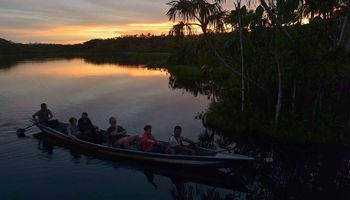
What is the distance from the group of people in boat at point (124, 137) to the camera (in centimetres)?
1618

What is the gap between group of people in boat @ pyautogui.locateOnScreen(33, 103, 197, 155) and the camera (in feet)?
53.1

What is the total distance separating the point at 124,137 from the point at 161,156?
269 cm

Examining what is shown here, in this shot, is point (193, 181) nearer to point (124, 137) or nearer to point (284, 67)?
point (124, 137)

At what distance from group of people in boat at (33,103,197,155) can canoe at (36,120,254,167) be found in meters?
0.32

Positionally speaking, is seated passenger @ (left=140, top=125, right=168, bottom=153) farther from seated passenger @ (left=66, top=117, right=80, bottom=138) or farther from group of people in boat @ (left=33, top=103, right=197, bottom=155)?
seated passenger @ (left=66, top=117, right=80, bottom=138)

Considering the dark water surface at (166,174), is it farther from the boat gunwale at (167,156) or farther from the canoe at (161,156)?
the boat gunwale at (167,156)

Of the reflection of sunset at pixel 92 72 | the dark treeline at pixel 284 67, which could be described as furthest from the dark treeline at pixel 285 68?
the reflection of sunset at pixel 92 72

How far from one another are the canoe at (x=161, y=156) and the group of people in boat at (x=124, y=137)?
0.32 m

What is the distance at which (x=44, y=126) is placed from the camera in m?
20.9

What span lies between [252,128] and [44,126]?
10.4 metres

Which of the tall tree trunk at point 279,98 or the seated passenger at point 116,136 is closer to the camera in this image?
the seated passenger at point 116,136

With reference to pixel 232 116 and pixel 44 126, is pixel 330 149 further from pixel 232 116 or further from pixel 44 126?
pixel 44 126

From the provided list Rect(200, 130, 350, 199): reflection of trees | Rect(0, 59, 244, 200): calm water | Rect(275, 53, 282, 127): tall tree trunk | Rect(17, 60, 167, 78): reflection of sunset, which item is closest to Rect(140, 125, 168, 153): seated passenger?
Rect(0, 59, 244, 200): calm water

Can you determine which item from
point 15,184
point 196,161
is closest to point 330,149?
point 196,161
